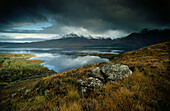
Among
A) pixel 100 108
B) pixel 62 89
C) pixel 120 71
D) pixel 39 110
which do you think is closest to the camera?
pixel 100 108

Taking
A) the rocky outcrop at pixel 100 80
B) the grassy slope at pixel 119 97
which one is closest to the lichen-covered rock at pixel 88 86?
the rocky outcrop at pixel 100 80

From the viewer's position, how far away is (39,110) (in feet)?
13.5

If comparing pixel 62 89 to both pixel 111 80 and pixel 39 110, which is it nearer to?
pixel 39 110

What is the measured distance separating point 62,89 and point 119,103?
4734 mm

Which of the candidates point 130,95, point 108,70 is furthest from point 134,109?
point 108,70

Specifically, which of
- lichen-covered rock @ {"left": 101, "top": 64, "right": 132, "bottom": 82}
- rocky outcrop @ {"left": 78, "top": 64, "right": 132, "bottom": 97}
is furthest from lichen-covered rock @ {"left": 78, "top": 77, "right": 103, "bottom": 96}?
lichen-covered rock @ {"left": 101, "top": 64, "right": 132, "bottom": 82}

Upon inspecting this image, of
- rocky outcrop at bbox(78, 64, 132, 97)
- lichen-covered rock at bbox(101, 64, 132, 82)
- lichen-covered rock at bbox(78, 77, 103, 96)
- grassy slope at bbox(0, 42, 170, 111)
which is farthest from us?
lichen-covered rock at bbox(101, 64, 132, 82)

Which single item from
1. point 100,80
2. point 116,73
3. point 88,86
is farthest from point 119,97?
point 116,73

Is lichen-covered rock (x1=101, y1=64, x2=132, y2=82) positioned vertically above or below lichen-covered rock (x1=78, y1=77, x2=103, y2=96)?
above

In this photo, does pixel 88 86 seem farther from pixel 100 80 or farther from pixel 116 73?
pixel 116 73

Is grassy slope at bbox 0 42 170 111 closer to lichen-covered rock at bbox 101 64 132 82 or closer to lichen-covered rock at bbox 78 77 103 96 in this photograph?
lichen-covered rock at bbox 78 77 103 96

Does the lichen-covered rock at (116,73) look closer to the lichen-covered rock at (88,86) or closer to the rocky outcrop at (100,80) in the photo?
the rocky outcrop at (100,80)

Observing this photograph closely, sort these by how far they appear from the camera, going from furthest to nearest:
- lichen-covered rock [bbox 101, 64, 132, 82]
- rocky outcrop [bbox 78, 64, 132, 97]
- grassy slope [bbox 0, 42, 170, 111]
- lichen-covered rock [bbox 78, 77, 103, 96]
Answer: lichen-covered rock [bbox 101, 64, 132, 82] < rocky outcrop [bbox 78, 64, 132, 97] < lichen-covered rock [bbox 78, 77, 103, 96] < grassy slope [bbox 0, 42, 170, 111]

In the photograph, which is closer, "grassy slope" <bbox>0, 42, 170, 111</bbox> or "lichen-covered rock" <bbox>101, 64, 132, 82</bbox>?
"grassy slope" <bbox>0, 42, 170, 111</bbox>
